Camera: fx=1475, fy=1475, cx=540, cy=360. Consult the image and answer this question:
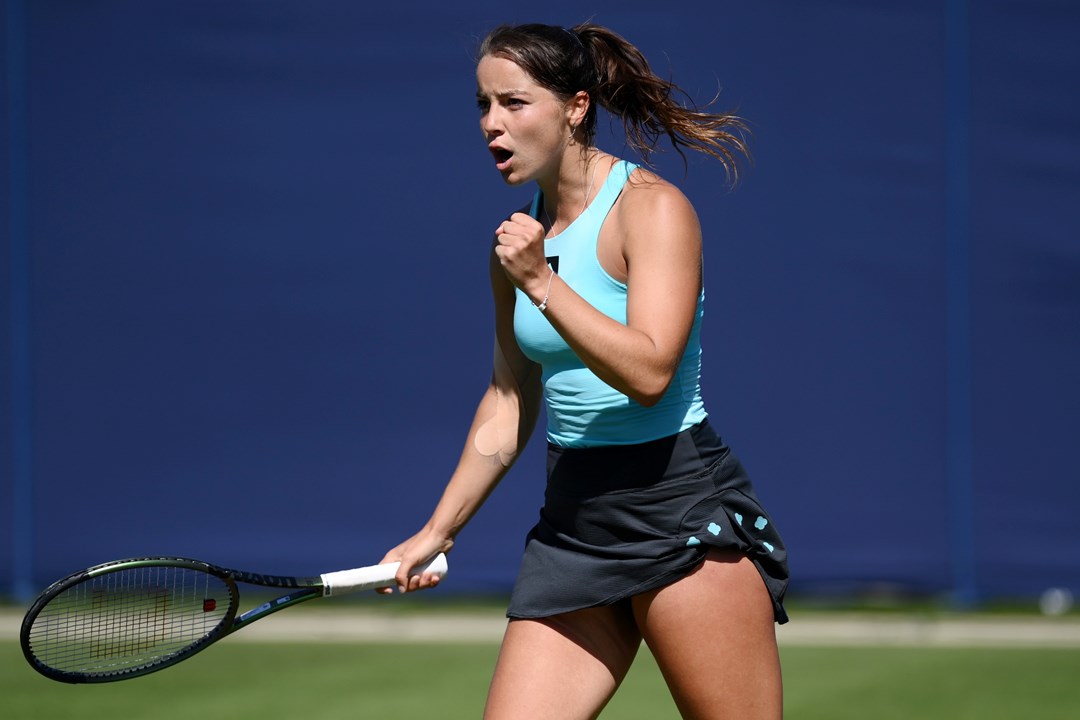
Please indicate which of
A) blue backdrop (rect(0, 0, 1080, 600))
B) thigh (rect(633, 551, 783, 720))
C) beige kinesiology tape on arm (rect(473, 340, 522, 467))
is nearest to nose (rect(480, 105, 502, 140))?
beige kinesiology tape on arm (rect(473, 340, 522, 467))

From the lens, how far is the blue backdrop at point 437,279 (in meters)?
5.47

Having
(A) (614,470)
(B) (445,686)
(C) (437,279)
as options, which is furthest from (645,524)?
(C) (437,279)

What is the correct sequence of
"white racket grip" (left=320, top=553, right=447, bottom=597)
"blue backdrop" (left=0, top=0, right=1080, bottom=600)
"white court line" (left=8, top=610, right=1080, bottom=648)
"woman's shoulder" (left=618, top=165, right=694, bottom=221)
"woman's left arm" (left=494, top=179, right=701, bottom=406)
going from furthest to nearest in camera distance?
"blue backdrop" (left=0, top=0, right=1080, bottom=600) → "white court line" (left=8, top=610, right=1080, bottom=648) → "white racket grip" (left=320, top=553, right=447, bottom=597) → "woman's shoulder" (left=618, top=165, right=694, bottom=221) → "woman's left arm" (left=494, top=179, right=701, bottom=406)

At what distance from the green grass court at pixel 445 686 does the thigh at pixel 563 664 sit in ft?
5.83

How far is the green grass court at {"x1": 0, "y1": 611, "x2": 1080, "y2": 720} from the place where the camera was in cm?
425

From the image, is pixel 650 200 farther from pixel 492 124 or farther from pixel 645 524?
pixel 645 524

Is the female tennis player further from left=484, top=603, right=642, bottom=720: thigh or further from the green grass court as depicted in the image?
the green grass court

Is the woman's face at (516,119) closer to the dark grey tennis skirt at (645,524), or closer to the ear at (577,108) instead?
the ear at (577,108)

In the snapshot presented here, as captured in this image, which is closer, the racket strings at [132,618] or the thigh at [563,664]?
the thigh at [563,664]

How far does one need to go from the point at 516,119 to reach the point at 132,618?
1086 millimetres

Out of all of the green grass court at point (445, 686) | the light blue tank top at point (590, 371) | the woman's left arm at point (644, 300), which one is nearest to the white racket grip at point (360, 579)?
the light blue tank top at point (590, 371)

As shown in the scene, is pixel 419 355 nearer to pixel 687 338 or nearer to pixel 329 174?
pixel 329 174

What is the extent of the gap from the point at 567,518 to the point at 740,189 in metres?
3.24

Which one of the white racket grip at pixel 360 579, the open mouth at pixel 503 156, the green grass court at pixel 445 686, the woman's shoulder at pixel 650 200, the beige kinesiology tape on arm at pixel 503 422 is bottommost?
the green grass court at pixel 445 686
